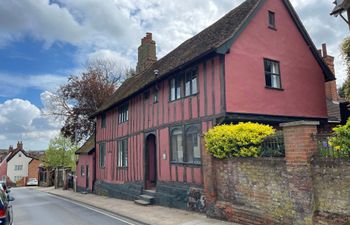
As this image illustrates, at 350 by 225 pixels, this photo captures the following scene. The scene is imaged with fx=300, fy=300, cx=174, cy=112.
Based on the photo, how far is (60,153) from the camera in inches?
2125

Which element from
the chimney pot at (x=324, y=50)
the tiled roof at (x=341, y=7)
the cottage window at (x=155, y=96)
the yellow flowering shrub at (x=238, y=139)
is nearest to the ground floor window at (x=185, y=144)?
the yellow flowering shrub at (x=238, y=139)

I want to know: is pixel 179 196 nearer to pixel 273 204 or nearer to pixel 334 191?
pixel 273 204

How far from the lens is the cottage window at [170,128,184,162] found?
45.8 feet

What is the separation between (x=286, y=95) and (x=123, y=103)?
11203 millimetres

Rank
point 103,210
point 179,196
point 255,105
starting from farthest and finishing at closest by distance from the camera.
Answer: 1. point 103,210
2. point 179,196
3. point 255,105

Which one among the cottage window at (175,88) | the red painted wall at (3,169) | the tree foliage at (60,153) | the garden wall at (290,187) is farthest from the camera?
the red painted wall at (3,169)

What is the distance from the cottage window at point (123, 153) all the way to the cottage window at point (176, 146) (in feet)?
20.8

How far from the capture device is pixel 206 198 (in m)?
10.9

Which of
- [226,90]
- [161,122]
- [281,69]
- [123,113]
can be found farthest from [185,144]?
[123,113]

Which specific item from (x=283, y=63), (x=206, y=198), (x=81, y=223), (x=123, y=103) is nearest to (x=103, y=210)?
(x=81, y=223)

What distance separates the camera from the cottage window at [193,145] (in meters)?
12.8

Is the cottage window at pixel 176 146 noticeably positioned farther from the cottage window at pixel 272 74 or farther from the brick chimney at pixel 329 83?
the brick chimney at pixel 329 83

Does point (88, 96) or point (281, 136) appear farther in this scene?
point (88, 96)

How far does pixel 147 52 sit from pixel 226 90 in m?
13.9
